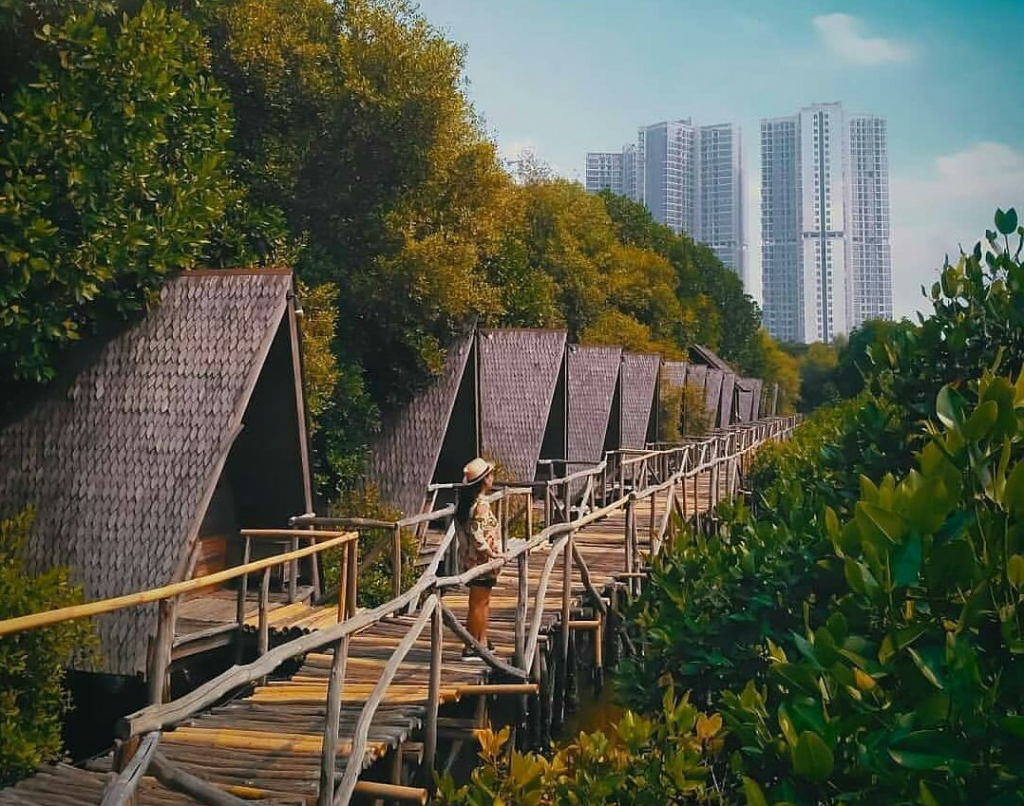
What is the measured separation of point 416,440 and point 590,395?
618cm

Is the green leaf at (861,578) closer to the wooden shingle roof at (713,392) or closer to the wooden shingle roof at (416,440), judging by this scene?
the wooden shingle roof at (416,440)

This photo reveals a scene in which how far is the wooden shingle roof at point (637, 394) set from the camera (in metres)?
18.8

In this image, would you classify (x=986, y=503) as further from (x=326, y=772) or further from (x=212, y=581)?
(x=212, y=581)

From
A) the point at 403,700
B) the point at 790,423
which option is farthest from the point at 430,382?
the point at 790,423

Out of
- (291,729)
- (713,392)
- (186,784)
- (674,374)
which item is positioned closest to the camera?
(186,784)

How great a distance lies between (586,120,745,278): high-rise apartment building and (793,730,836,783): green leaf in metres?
73.7

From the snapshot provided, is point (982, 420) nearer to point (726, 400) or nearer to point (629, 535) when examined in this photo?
point (629, 535)

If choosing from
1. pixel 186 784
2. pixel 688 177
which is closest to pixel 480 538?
pixel 186 784

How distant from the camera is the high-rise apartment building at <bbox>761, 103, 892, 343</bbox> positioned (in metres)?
72.5

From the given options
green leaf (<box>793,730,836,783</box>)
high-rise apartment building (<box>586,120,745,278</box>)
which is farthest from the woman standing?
high-rise apartment building (<box>586,120,745,278</box>)

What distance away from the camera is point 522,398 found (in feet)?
47.9

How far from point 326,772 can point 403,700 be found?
4.75 feet

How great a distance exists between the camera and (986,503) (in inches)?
95.7

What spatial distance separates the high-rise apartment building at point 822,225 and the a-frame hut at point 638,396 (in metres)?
54.1
